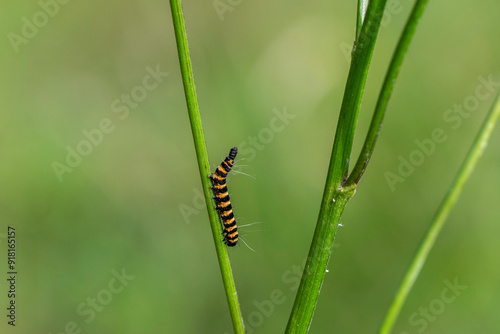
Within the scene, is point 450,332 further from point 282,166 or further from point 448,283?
point 282,166

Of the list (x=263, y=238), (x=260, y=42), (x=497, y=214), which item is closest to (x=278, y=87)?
(x=260, y=42)

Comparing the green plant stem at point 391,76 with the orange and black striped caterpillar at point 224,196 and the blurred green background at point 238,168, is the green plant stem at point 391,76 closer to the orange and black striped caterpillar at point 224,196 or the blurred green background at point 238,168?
the orange and black striped caterpillar at point 224,196

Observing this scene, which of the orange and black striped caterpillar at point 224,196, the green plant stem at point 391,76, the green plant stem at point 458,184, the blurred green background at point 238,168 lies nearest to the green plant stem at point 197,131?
the green plant stem at point 391,76

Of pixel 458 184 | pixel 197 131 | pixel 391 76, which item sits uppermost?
pixel 391 76

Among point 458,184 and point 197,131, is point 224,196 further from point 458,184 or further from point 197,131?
point 458,184

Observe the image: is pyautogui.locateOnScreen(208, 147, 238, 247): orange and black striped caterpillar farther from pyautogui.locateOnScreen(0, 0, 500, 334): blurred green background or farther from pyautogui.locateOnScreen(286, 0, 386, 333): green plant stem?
pyautogui.locateOnScreen(0, 0, 500, 334): blurred green background

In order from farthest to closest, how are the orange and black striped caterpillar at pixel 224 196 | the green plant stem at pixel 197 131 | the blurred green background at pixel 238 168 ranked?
1. the blurred green background at pixel 238 168
2. the orange and black striped caterpillar at pixel 224 196
3. the green plant stem at pixel 197 131

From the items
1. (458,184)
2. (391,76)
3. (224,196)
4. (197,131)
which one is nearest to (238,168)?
(224,196)
